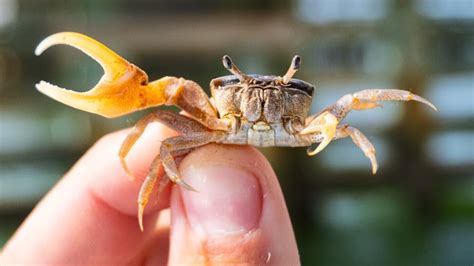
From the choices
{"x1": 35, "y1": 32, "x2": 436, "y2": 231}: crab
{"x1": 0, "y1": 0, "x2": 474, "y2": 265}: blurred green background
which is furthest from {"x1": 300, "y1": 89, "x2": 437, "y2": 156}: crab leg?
{"x1": 0, "y1": 0, "x2": 474, "y2": 265}: blurred green background

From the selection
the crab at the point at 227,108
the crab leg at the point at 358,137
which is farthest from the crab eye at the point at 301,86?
the crab leg at the point at 358,137

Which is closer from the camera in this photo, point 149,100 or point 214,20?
point 149,100

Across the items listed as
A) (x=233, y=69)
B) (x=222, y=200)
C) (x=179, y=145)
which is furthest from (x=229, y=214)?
(x=233, y=69)

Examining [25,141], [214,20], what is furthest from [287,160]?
[25,141]

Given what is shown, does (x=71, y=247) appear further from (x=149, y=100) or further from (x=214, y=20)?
(x=214, y=20)

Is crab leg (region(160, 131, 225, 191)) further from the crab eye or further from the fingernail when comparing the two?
the crab eye

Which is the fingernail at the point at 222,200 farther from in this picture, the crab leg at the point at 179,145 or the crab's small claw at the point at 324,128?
the crab's small claw at the point at 324,128

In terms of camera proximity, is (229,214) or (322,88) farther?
(322,88)

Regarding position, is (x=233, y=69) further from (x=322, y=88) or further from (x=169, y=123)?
(x=322, y=88)
